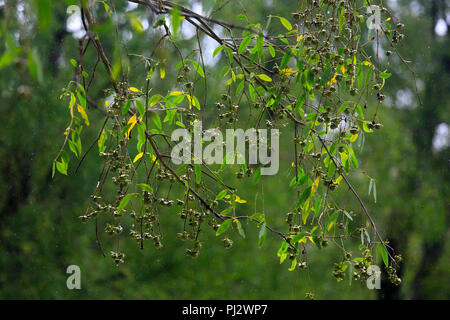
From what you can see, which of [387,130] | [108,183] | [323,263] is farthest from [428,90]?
[108,183]

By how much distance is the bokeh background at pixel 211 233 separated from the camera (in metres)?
3.63

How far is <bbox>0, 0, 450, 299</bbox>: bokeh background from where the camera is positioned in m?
3.63

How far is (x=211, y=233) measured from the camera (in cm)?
406

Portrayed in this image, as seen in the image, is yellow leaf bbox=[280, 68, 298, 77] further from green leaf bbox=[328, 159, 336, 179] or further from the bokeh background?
the bokeh background

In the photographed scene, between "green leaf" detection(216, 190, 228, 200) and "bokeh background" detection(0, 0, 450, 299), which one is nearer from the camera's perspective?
"green leaf" detection(216, 190, 228, 200)

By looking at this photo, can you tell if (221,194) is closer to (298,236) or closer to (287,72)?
(298,236)

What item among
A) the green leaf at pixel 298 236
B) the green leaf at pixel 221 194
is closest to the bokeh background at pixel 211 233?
the green leaf at pixel 221 194

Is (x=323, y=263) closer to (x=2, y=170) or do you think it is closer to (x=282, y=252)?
(x=2, y=170)

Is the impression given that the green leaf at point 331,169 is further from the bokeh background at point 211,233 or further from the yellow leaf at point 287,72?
the bokeh background at point 211,233

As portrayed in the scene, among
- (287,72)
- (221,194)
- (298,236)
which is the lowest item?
(298,236)

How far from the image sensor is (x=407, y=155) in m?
4.08

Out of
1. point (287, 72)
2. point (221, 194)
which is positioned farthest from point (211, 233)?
point (287, 72)

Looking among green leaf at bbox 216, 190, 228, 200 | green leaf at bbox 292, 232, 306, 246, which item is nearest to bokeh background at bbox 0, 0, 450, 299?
green leaf at bbox 216, 190, 228, 200
